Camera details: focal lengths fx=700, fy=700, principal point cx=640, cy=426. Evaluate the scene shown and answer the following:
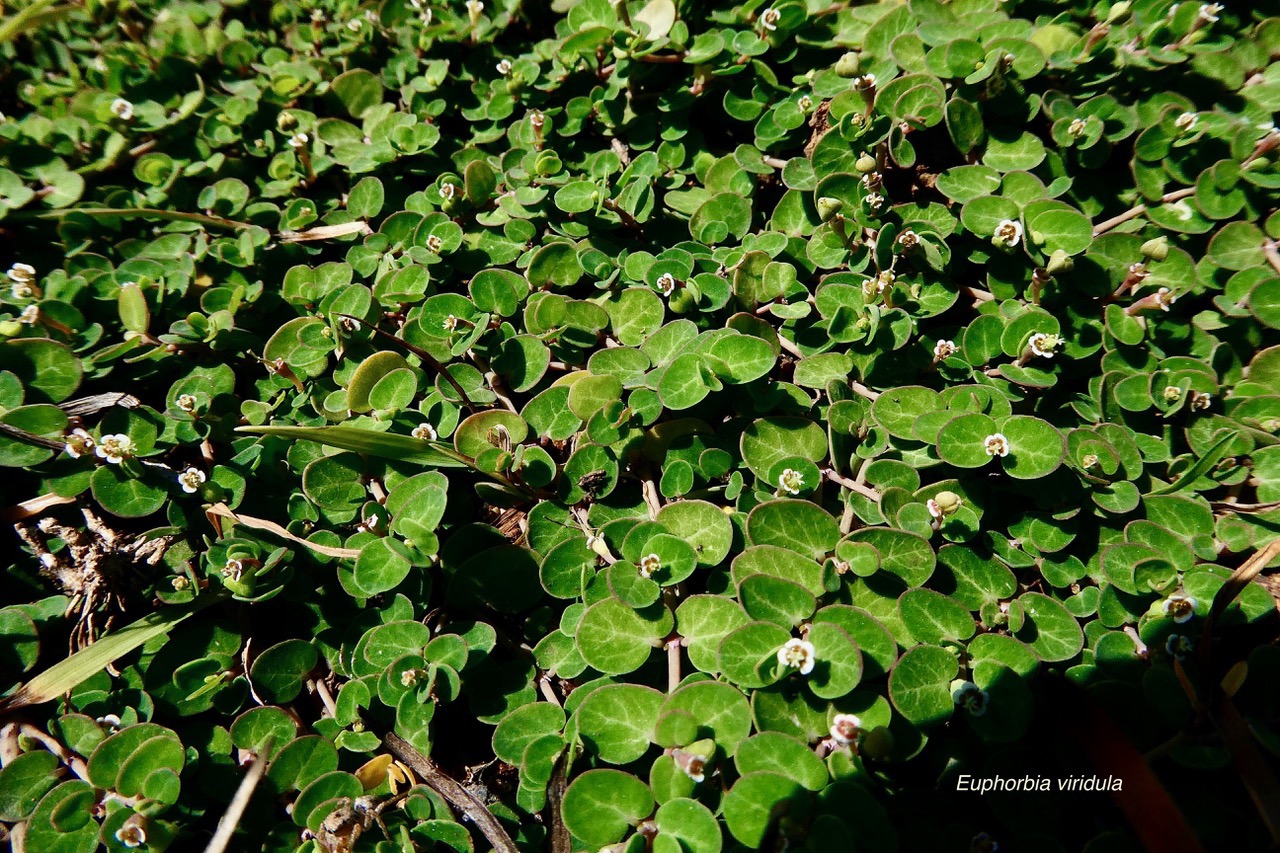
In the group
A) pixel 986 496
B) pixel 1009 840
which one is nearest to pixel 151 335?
pixel 986 496

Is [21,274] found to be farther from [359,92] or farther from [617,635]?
[617,635]

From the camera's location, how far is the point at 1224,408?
2.02 m

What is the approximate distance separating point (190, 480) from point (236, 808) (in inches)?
34.6

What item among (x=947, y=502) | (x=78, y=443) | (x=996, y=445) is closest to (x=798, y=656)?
(x=947, y=502)

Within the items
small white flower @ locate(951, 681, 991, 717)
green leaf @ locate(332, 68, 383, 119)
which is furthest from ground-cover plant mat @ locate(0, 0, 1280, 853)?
green leaf @ locate(332, 68, 383, 119)

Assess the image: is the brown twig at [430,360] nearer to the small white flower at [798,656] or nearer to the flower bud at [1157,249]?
the small white flower at [798,656]

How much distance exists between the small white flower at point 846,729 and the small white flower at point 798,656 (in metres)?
0.12

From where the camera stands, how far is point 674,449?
2.02 meters

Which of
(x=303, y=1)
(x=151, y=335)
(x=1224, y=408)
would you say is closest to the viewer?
(x=1224, y=408)

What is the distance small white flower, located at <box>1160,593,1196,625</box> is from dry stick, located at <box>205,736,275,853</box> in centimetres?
221

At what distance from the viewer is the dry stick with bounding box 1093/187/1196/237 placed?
2.18m

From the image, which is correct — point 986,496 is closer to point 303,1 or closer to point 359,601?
point 359,601

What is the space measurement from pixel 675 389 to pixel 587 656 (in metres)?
0.74

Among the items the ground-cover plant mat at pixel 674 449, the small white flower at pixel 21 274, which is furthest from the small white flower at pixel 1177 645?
the small white flower at pixel 21 274
